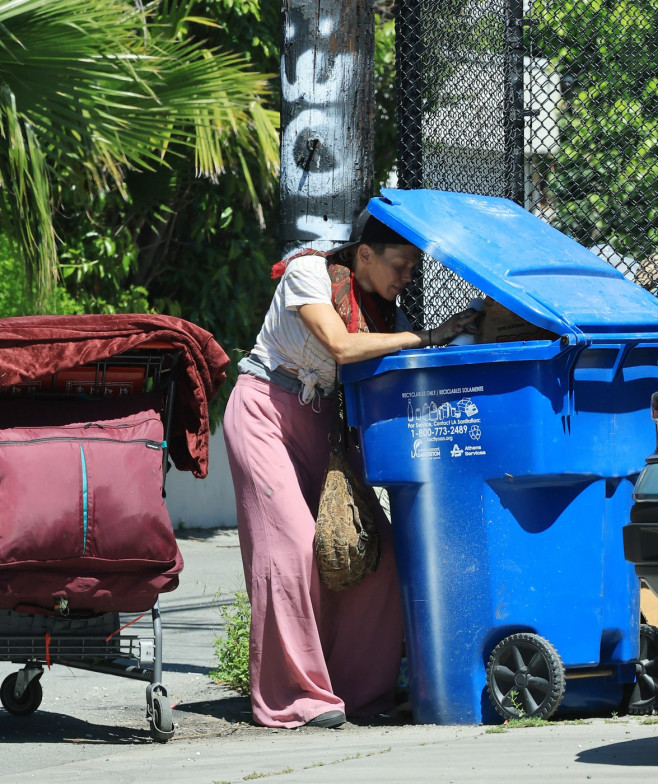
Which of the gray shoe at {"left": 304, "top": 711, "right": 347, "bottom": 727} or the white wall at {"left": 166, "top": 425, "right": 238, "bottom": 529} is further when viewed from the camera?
the white wall at {"left": 166, "top": 425, "right": 238, "bottom": 529}

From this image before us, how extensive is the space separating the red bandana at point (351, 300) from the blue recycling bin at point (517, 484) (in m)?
0.22

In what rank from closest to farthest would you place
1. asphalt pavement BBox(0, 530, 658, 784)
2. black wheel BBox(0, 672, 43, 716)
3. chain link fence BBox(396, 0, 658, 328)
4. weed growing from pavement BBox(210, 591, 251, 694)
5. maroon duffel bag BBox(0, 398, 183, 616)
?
asphalt pavement BBox(0, 530, 658, 784) → maroon duffel bag BBox(0, 398, 183, 616) → black wheel BBox(0, 672, 43, 716) → weed growing from pavement BBox(210, 591, 251, 694) → chain link fence BBox(396, 0, 658, 328)

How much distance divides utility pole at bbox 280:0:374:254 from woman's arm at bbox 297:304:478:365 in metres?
0.77

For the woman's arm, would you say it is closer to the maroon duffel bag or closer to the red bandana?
the red bandana

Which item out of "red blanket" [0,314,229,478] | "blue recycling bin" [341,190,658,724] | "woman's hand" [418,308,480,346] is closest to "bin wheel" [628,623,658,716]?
"blue recycling bin" [341,190,658,724]

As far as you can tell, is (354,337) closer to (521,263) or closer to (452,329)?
(452,329)

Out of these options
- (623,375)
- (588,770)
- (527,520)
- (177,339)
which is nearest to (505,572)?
(527,520)

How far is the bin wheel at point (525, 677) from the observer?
A: 14.0 ft

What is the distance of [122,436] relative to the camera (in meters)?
4.41

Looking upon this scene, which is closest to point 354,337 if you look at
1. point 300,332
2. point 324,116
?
point 300,332

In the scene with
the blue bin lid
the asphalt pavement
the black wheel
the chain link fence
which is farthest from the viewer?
the chain link fence

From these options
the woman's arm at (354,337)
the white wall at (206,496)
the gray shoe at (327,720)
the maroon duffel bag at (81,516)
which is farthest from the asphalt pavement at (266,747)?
the white wall at (206,496)

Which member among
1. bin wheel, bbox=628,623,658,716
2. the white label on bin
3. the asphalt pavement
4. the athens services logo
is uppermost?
the white label on bin

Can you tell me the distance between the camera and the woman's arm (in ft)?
14.9
